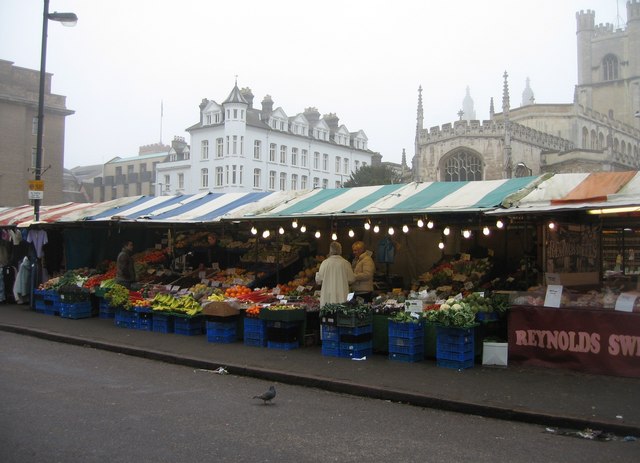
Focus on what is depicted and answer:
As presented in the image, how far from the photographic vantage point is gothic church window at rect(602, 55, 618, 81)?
83062mm

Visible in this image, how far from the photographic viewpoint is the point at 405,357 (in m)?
9.66

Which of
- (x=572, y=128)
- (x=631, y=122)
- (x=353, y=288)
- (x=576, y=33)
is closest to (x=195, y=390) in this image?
(x=353, y=288)

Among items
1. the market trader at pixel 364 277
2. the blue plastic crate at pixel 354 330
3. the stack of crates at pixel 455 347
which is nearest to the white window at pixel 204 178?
the market trader at pixel 364 277

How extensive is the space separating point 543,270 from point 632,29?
85502 mm

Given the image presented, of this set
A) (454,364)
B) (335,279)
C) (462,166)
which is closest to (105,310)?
(335,279)

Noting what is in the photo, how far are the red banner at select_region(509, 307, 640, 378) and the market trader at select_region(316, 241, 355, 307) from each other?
3057 mm

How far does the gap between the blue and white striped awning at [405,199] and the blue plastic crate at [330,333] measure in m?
2.28

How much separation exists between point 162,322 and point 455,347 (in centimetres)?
704

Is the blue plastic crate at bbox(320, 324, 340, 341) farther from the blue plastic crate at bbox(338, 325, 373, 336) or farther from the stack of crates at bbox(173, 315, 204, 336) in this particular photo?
the stack of crates at bbox(173, 315, 204, 336)

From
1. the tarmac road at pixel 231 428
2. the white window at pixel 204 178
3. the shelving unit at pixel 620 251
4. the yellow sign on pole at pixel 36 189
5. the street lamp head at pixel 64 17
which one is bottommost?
the tarmac road at pixel 231 428

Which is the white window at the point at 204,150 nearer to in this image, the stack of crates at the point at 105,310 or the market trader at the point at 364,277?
the stack of crates at the point at 105,310

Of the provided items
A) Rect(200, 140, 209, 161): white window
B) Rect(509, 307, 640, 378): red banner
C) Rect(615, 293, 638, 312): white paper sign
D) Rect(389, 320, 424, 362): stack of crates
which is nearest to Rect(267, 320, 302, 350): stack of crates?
Rect(389, 320, 424, 362): stack of crates

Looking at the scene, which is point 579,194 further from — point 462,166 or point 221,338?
point 462,166

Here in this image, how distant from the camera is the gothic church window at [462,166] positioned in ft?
184
